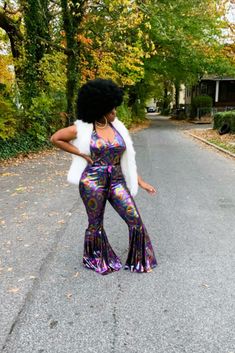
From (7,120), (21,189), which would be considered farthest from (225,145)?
(21,189)

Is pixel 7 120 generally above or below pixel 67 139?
below

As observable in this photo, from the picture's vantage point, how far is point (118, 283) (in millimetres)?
3492

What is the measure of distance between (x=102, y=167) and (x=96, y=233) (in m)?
0.69

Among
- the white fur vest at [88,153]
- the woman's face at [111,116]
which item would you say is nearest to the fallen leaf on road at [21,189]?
the white fur vest at [88,153]

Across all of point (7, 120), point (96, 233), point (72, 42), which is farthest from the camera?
point (72, 42)

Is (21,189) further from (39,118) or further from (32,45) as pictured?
(32,45)

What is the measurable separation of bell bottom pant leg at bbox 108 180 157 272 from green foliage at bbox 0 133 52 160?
7.85 metres

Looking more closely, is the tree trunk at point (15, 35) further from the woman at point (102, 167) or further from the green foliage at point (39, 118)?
the woman at point (102, 167)

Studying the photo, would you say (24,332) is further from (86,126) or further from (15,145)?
(15,145)

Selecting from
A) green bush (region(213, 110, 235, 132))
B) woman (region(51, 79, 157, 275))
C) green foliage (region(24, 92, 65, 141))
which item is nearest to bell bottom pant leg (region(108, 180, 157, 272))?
woman (region(51, 79, 157, 275))

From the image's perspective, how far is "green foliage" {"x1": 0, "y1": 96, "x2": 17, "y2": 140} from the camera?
10688 millimetres

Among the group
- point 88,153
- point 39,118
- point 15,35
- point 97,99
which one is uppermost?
point 15,35

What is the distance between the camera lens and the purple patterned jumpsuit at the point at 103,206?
11.4 feet

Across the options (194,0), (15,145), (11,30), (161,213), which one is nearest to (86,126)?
(161,213)
